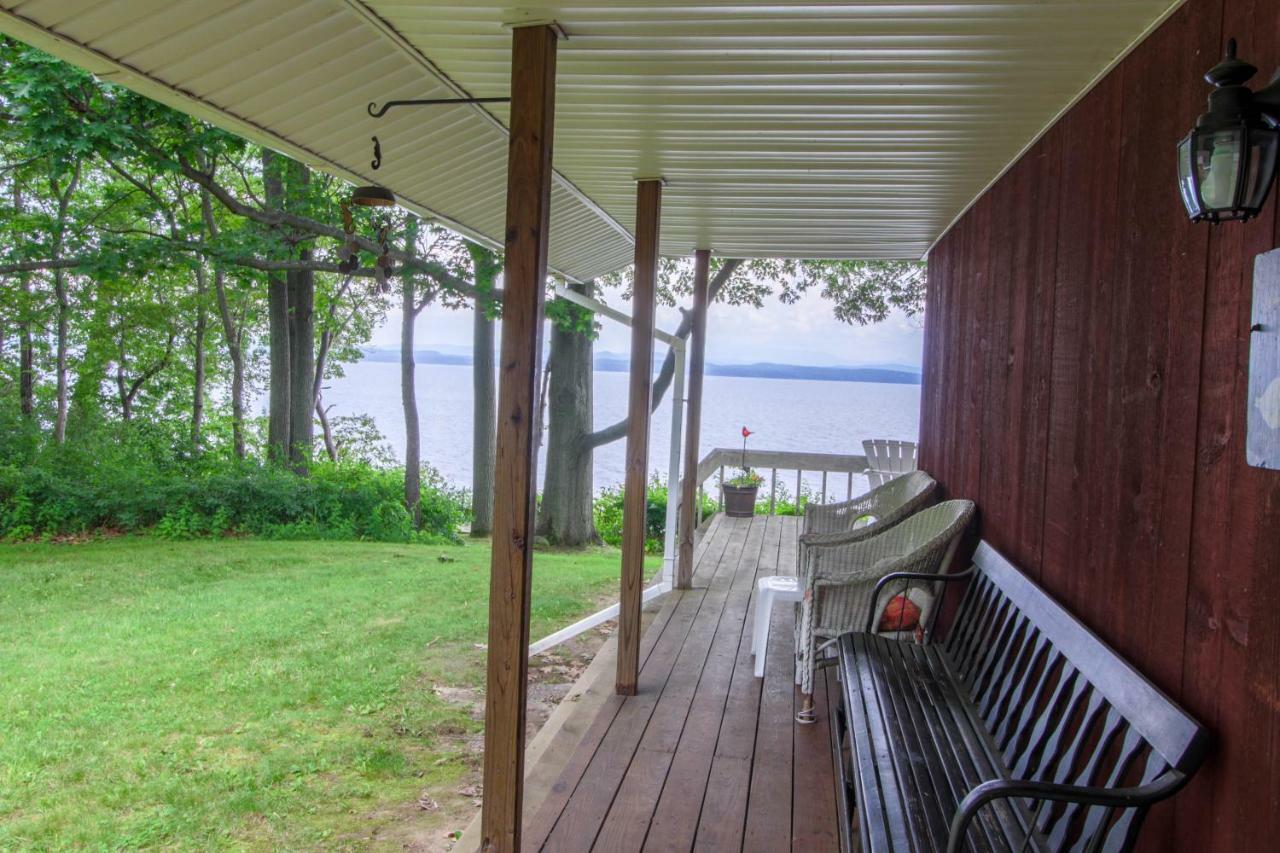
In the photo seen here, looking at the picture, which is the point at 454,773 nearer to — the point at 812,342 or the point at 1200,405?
the point at 1200,405

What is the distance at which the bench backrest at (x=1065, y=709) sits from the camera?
1.66m

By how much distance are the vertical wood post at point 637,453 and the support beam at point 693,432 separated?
1865 mm

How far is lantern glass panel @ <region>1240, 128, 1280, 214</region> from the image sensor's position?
53.9 inches

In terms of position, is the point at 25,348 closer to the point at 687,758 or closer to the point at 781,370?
the point at 687,758

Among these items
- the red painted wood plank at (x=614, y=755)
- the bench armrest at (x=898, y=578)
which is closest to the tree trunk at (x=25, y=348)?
the red painted wood plank at (x=614, y=755)

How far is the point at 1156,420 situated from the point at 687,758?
2081mm

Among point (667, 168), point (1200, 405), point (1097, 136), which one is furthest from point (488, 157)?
point (1200, 405)

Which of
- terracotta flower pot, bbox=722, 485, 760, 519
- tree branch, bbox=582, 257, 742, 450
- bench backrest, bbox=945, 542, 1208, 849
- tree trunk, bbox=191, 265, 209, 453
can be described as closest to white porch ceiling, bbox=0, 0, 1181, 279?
bench backrest, bbox=945, 542, 1208, 849

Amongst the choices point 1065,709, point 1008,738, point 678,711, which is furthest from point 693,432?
point 1065,709

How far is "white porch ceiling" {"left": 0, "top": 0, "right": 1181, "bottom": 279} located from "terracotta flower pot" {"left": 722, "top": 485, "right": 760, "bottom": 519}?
4998 millimetres

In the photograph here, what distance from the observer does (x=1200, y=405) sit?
1718 mm

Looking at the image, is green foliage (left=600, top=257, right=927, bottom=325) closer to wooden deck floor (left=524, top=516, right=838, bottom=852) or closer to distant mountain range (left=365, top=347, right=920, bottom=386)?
wooden deck floor (left=524, top=516, right=838, bottom=852)

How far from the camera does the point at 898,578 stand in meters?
3.35

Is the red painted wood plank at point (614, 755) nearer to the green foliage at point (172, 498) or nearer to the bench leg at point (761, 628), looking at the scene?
the bench leg at point (761, 628)
